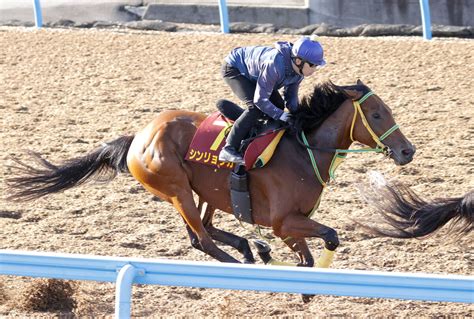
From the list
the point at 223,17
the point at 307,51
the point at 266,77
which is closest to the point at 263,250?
the point at 266,77

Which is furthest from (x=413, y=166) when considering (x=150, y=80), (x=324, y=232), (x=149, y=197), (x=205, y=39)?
(x=205, y=39)

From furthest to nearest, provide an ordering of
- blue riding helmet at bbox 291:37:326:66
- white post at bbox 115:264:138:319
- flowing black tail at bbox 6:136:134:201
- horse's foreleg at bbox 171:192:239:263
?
1. flowing black tail at bbox 6:136:134:201
2. horse's foreleg at bbox 171:192:239:263
3. blue riding helmet at bbox 291:37:326:66
4. white post at bbox 115:264:138:319

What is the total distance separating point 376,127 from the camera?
5.57m

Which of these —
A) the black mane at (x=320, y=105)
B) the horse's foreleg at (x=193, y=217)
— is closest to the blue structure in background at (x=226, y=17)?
the black mane at (x=320, y=105)

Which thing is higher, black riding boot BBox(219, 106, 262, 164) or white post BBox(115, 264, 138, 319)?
white post BBox(115, 264, 138, 319)

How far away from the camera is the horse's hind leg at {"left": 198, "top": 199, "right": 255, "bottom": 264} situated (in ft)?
19.4

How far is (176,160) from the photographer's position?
591 cm

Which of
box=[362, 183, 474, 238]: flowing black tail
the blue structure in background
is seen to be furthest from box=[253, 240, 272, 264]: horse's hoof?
the blue structure in background

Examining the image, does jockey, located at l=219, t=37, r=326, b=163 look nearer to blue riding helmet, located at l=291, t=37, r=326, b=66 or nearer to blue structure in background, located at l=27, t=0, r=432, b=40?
blue riding helmet, located at l=291, t=37, r=326, b=66

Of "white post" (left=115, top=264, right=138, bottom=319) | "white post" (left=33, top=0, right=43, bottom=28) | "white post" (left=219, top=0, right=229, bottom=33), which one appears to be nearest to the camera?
"white post" (left=115, top=264, right=138, bottom=319)

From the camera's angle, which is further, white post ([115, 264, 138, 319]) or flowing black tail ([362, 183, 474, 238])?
flowing black tail ([362, 183, 474, 238])

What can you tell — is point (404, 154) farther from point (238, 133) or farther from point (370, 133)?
point (238, 133)

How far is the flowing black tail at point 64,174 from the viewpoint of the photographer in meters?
6.32

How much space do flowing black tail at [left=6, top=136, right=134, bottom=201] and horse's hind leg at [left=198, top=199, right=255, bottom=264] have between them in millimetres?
683
